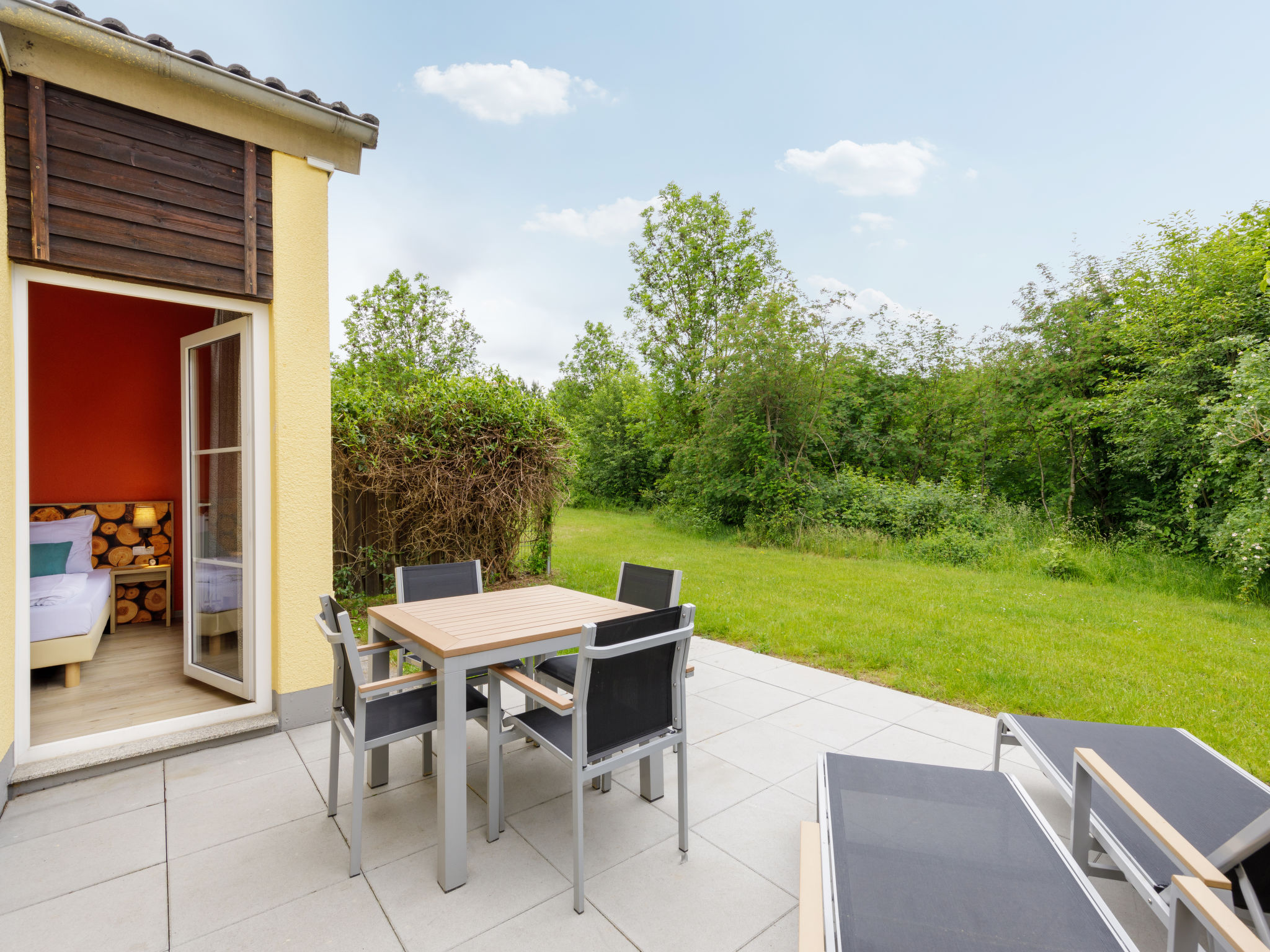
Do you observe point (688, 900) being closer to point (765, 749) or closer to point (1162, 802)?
point (765, 749)

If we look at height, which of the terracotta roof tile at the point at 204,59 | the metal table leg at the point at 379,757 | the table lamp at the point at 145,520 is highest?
the terracotta roof tile at the point at 204,59

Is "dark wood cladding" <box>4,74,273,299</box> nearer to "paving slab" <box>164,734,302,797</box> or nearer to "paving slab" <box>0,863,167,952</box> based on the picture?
"paving slab" <box>164,734,302,797</box>

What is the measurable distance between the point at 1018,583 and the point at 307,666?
291 inches

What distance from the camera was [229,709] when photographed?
305cm

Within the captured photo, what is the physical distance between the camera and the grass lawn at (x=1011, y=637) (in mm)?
3430

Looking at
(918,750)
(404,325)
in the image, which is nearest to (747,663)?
(918,750)

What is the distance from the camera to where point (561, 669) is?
8.99 feet

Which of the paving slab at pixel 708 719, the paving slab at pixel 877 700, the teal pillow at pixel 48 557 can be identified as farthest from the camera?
the teal pillow at pixel 48 557

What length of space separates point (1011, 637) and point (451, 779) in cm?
468

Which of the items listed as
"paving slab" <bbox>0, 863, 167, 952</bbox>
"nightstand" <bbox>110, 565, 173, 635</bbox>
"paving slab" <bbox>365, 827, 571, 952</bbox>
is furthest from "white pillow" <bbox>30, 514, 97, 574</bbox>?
"paving slab" <bbox>365, 827, 571, 952</bbox>

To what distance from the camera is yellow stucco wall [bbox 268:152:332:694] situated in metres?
3.07

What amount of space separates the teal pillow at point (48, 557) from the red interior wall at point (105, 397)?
1.94 ft

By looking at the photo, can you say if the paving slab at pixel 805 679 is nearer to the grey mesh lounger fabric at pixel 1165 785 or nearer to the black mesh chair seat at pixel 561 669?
the grey mesh lounger fabric at pixel 1165 785

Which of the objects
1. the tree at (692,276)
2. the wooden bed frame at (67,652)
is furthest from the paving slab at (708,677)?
the tree at (692,276)
